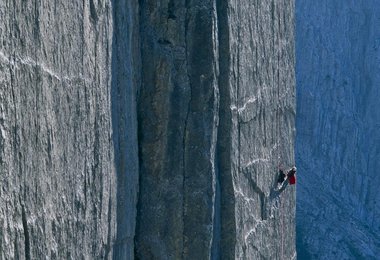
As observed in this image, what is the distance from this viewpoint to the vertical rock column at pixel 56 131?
2590 millimetres

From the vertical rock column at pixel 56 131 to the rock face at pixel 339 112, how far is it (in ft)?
56.8

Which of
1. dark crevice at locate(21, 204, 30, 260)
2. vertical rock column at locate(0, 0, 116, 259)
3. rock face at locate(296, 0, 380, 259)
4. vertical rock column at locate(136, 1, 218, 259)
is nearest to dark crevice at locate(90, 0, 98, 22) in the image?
vertical rock column at locate(0, 0, 116, 259)

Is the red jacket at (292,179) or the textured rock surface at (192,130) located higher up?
the textured rock surface at (192,130)

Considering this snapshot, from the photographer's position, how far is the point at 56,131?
9.70 feet

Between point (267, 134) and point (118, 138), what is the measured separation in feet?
5.80

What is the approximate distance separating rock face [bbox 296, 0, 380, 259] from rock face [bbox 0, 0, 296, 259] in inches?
604

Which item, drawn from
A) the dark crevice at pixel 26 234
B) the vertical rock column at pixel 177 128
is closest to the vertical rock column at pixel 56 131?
the dark crevice at pixel 26 234

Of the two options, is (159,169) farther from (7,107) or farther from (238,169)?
(7,107)

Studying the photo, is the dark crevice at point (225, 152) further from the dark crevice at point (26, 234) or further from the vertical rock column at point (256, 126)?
the dark crevice at point (26, 234)

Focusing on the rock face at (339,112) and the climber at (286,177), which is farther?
the rock face at (339,112)

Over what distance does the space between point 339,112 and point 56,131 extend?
19355 mm

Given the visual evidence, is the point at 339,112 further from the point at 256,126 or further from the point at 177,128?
the point at 177,128

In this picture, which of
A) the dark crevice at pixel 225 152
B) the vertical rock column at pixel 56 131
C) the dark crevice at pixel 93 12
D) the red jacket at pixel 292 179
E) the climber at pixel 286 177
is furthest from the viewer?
the red jacket at pixel 292 179

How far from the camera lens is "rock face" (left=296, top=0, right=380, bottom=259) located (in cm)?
2119
